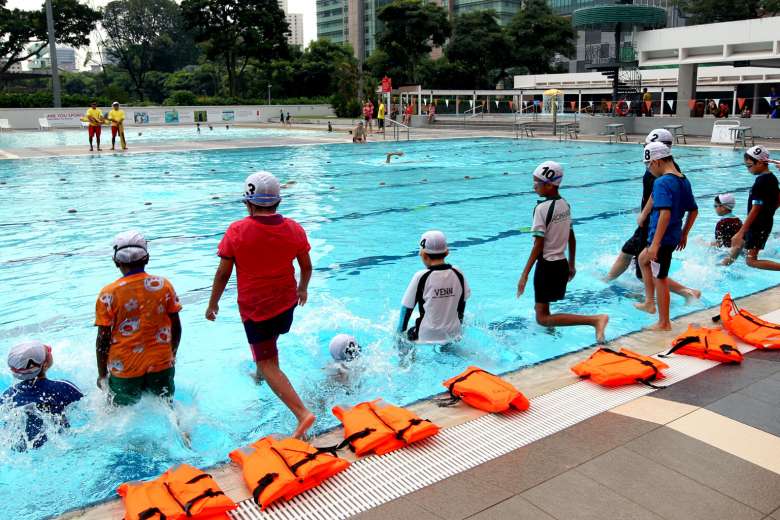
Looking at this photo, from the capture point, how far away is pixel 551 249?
19.3 ft

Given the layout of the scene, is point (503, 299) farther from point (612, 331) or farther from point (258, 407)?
point (258, 407)

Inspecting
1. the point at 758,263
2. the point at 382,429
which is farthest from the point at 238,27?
the point at 382,429

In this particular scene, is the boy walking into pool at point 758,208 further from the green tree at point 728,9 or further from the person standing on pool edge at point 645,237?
the green tree at point 728,9

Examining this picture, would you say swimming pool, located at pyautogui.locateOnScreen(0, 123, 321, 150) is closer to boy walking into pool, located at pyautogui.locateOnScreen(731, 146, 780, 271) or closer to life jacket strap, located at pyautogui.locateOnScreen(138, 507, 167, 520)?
boy walking into pool, located at pyautogui.locateOnScreen(731, 146, 780, 271)

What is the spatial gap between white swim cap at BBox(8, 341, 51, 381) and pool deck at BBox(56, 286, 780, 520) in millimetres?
1247

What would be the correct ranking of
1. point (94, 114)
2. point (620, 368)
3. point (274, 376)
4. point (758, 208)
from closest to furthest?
point (274, 376)
point (620, 368)
point (758, 208)
point (94, 114)

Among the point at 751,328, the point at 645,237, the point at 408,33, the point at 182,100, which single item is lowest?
the point at 751,328

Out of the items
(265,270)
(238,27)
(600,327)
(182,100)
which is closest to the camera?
(265,270)

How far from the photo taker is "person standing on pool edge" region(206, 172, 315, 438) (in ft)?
13.4

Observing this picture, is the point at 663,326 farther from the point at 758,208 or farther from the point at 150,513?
the point at 150,513

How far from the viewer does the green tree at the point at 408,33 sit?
6931cm

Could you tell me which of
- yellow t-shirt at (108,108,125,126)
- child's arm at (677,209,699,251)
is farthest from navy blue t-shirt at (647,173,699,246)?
yellow t-shirt at (108,108,125,126)

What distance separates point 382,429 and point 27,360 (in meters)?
2.25

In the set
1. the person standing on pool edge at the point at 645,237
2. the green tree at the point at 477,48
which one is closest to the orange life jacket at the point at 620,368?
the person standing on pool edge at the point at 645,237
